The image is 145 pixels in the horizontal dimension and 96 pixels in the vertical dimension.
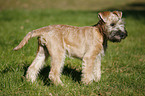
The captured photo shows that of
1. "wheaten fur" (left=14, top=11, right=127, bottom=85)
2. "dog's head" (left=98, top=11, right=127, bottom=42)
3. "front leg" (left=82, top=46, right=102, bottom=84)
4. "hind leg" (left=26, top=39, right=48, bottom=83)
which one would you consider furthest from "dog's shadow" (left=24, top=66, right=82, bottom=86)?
"dog's head" (left=98, top=11, right=127, bottom=42)

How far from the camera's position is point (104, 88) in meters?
3.77

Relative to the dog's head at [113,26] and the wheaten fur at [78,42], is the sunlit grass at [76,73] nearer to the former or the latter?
the wheaten fur at [78,42]

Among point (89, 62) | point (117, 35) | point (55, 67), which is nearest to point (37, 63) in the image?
point (55, 67)

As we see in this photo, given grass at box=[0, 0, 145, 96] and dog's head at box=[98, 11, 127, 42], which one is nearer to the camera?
grass at box=[0, 0, 145, 96]

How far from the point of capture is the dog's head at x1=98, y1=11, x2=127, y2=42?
3932mm

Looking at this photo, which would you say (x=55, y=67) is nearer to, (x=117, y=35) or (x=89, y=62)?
(x=89, y=62)

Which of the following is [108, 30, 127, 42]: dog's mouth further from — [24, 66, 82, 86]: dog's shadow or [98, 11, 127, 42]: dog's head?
[24, 66, 82, 86]: dog's shadow

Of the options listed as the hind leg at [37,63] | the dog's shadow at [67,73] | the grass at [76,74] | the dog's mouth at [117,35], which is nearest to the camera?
the grass at [76,74]

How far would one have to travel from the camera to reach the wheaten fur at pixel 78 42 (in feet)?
12.9

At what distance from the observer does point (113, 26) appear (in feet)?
13.2

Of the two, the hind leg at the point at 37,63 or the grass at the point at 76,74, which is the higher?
the hind leg at the point at 37,63

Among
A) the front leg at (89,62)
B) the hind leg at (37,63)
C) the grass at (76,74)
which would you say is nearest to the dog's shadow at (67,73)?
the grass at (76,74)

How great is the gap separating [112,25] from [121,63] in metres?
1.78

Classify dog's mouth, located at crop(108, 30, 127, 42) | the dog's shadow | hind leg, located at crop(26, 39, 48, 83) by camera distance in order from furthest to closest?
the dog's shadow, hind leg, located at crop(26, 39, 48, 83), dog's mouth, located at crop(108, 30, 127, 42)
